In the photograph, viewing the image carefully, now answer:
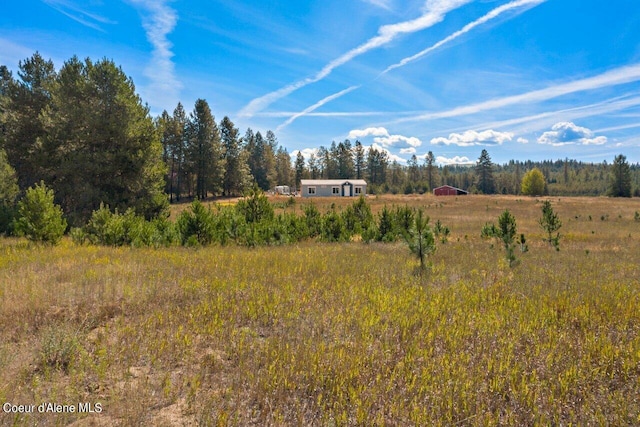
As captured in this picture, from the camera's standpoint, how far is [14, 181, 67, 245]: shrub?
34.6ft

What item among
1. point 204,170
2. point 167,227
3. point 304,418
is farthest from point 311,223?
point 204,170

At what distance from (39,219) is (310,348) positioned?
11391 mm

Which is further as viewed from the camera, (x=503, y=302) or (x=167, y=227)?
(x=167, y=227)

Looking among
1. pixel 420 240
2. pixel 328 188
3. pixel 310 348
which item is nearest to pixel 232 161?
pixel 328 188

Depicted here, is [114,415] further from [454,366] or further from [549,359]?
[549,359]

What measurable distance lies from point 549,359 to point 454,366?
3.84ft

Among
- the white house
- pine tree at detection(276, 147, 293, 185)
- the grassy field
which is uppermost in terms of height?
pine tree at detection(276, 147, 293, 185)

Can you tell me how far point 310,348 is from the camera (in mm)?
4086

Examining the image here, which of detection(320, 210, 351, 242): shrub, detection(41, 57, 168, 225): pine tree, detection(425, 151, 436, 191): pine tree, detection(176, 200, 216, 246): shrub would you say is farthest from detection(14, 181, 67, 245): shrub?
detection(425, 151, 436, 191): pine tree

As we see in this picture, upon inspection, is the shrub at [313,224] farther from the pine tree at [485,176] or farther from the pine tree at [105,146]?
the pine tree at [485,176]

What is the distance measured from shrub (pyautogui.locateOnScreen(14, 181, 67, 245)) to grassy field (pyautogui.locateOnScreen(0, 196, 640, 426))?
3.86 metres

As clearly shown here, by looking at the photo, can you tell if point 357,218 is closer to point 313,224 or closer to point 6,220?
point 313,224

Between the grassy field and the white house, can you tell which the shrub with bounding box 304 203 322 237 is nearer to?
the grassy field

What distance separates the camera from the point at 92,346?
4.11 meters
